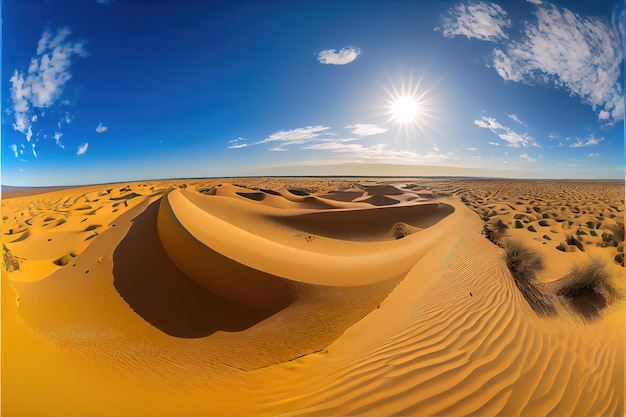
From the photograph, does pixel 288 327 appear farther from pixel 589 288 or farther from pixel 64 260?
pixel 64 260

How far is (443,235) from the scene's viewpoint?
13625 millimetres

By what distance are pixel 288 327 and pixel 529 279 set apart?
7.30 m

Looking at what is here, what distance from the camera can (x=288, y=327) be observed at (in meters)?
5.97

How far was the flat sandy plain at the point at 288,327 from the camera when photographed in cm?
287

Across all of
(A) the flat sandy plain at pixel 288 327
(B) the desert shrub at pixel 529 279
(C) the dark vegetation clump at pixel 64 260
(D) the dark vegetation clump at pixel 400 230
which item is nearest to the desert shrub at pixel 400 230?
(D) the dark vegetation clump at pixel 400 230

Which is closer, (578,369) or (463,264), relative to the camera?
(578,369)

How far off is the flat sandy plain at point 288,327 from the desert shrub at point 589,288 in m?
0.12

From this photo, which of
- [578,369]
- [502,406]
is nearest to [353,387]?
[502,406]

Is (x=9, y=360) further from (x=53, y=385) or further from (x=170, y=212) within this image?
(x=170, y=212)

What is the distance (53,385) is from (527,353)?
6611mm

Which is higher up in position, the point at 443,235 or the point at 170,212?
the point at 170,212

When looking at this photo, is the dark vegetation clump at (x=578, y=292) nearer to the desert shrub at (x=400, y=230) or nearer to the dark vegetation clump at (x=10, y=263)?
the desert shrub at (x=400, y=230)

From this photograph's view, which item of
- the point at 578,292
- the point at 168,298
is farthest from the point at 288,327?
the point at 578,292

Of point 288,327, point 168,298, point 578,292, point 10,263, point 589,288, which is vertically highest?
point 10,263
